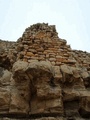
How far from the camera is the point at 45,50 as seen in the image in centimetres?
505

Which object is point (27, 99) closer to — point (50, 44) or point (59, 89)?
point (59, 89)

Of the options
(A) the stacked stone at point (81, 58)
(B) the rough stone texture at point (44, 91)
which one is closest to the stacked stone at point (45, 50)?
(B) the rough stone texture at point (44, 91)

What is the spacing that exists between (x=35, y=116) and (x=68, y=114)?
547 millimetres

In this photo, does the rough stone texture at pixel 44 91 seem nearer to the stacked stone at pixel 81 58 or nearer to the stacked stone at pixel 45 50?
the stacked stone at pixel 45 50

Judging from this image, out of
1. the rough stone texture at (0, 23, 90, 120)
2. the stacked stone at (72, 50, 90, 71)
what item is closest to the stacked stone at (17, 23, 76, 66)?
the rough stone texture at (0, 23, 90, 120)

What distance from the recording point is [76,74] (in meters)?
4.48

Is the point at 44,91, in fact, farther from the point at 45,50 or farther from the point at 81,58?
the point at 81,58

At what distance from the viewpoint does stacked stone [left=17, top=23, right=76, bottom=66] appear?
4777 mm

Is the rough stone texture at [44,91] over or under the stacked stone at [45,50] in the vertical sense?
under

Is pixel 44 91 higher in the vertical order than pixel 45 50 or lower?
lower

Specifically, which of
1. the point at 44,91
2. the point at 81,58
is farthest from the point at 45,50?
the point at 81,58

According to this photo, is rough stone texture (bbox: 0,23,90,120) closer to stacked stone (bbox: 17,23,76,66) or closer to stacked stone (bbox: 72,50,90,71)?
stacked stone (bbox: 17,23,76,66)

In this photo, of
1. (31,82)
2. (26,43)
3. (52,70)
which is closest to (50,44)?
(26,43)

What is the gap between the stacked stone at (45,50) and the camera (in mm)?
4777
